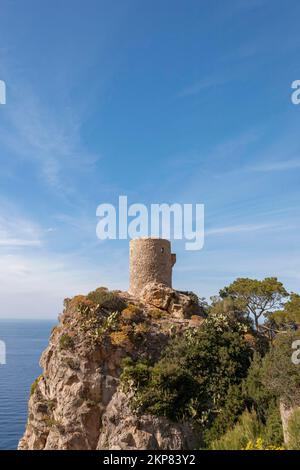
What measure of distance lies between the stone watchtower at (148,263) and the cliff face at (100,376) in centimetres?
195

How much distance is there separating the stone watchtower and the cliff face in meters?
1.95

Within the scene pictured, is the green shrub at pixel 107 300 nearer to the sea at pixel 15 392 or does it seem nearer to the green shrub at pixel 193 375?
the green shrub at pixel 193 375

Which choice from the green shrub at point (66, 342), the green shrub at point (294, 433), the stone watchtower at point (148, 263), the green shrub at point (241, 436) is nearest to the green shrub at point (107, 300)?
the green shrub at point (66, 342)

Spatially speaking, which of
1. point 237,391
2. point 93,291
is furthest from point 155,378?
point 93,291

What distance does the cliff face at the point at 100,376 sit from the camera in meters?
21.1

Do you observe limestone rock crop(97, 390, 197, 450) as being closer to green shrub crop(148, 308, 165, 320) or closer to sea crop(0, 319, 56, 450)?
green shrub crop(148, 308, 165, 320)

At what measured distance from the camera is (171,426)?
21.1 m

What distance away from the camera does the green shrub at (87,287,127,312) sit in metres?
26.8

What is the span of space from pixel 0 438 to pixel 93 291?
3684 cm

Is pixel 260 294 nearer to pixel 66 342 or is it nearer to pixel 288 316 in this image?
pixel 288 316

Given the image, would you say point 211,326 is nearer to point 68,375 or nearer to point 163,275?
point 163,275

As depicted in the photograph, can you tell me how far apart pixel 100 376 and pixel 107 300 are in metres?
5.47

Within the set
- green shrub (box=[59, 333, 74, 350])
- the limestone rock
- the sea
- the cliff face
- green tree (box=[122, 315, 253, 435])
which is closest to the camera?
the limestone rock

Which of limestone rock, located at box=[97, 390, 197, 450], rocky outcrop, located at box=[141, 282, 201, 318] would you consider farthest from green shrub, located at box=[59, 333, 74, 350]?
rocky outcrop, located at box=[141, 282, 201, 318]
